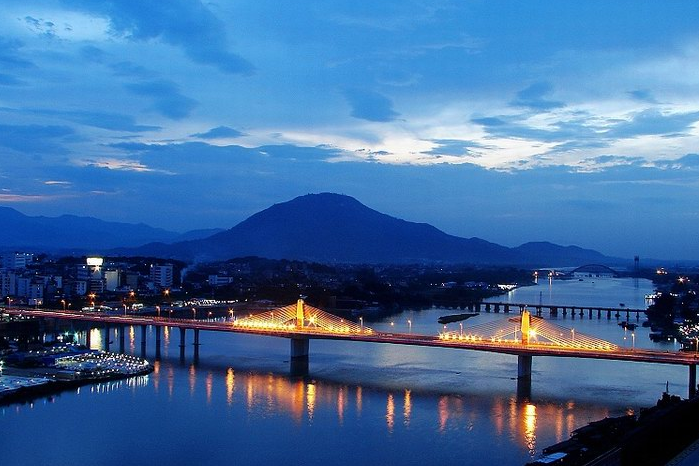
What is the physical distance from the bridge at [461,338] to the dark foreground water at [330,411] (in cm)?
46

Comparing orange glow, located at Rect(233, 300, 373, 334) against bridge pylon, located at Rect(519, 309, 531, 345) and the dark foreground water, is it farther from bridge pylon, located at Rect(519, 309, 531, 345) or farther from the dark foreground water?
bridge pylon, located at Rect(519, 309, 531, 345)

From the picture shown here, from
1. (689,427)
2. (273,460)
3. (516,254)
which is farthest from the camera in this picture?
(516,254)

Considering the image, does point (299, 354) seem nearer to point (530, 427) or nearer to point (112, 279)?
point (530, 427)

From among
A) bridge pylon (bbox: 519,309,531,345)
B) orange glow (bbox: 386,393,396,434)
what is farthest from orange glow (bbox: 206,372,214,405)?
bridge pylon (bbox: 519,309,531,345)

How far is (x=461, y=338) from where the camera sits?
12.3 m

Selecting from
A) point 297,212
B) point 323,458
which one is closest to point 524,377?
point 323,458

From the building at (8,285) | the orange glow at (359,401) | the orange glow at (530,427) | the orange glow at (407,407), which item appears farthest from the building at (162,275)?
the orange glow at (530,427)

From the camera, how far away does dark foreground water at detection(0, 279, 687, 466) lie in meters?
7.82

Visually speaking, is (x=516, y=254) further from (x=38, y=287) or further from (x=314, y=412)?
(x=314, y=412)

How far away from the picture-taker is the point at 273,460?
24.7 feet

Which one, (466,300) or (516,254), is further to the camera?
(516,254)

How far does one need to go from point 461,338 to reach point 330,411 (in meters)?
3.40

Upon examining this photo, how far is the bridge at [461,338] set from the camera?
35.1ft

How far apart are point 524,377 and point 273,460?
494 centimetres
